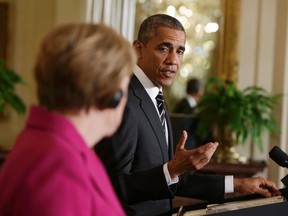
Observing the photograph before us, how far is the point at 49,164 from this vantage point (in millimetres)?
1137

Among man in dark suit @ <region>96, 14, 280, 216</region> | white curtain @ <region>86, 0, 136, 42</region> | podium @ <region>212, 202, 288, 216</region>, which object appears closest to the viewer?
podium @ <region>212, 202, 288, 216</region>

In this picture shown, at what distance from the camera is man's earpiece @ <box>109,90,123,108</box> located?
1249 mm

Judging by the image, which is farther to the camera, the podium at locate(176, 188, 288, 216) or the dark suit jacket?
the dark suit jacket

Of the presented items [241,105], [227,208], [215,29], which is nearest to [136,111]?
[227,208]

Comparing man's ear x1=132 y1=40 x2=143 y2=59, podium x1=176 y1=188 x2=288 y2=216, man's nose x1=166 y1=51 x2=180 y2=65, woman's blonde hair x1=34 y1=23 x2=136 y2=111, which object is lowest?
podium x1=176 y1=188 x2=288 y2=216

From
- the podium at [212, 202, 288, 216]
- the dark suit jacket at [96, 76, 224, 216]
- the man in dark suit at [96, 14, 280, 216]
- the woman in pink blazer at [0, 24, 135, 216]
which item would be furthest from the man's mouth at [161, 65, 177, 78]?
the woman in pink blazer at [0, 24, 135, 216]

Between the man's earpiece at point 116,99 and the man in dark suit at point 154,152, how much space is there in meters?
0.65

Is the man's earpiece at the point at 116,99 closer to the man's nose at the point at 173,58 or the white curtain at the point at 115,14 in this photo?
the man's nose at the point at 173,58

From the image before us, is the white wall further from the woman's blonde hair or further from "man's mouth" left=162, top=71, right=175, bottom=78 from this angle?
the woman's blonde hair

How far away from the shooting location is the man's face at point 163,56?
2.34m

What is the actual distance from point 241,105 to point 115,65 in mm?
4395

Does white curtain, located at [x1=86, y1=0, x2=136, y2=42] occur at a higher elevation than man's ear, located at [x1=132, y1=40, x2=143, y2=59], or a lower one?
higher

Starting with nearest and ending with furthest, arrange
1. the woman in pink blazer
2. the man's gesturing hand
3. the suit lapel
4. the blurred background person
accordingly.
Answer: the woman in pink blazer, the man's gesturing hand, the suit lapel, the blurred background person

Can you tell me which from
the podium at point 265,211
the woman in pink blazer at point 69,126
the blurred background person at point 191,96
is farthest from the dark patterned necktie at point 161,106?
the blurred background person at point 191,96
